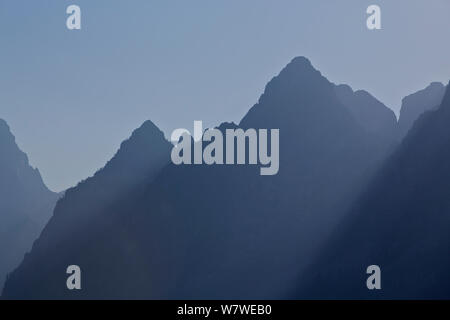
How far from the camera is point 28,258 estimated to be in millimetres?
96438

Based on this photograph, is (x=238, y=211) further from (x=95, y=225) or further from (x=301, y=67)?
(x=301, y=67)

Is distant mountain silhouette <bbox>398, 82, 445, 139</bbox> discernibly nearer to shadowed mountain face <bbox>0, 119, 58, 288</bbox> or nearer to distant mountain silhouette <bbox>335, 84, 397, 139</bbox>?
distant mountain silhouette <bbox>335, 84, 397, 139</bbox>

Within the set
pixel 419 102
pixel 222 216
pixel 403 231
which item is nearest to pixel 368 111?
pixel 419 102

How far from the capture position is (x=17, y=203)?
135 meters

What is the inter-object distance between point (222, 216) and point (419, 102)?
4669 cm

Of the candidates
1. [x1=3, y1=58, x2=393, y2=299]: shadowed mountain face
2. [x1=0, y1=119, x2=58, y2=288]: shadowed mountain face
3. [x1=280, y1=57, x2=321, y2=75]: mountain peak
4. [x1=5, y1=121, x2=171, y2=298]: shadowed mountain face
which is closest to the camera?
[x1=3, y1=58, x2=393, y2=299]: shadowed mountain face

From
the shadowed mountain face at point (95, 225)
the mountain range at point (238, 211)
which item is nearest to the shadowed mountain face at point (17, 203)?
the shadowed mountain face at point (95, 225)

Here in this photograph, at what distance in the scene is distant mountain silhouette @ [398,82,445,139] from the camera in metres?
97.1

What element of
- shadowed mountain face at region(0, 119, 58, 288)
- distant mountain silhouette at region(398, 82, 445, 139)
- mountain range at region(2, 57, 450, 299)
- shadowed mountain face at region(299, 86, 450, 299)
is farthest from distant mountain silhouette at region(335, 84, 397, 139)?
shadowed mountain face at region(0, 119, 58, 288)

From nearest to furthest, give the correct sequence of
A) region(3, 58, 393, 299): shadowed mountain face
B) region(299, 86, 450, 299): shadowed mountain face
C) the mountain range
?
region(299, 86, 450, 299): shadowed mountain face, the mountain range, region(3, 58, 393, 299): shadowed mountain face

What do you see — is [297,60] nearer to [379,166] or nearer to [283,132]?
[283,132]

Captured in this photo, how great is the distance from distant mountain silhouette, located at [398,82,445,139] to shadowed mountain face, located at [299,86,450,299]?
23.1 meters

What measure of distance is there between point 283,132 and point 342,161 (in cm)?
1661
